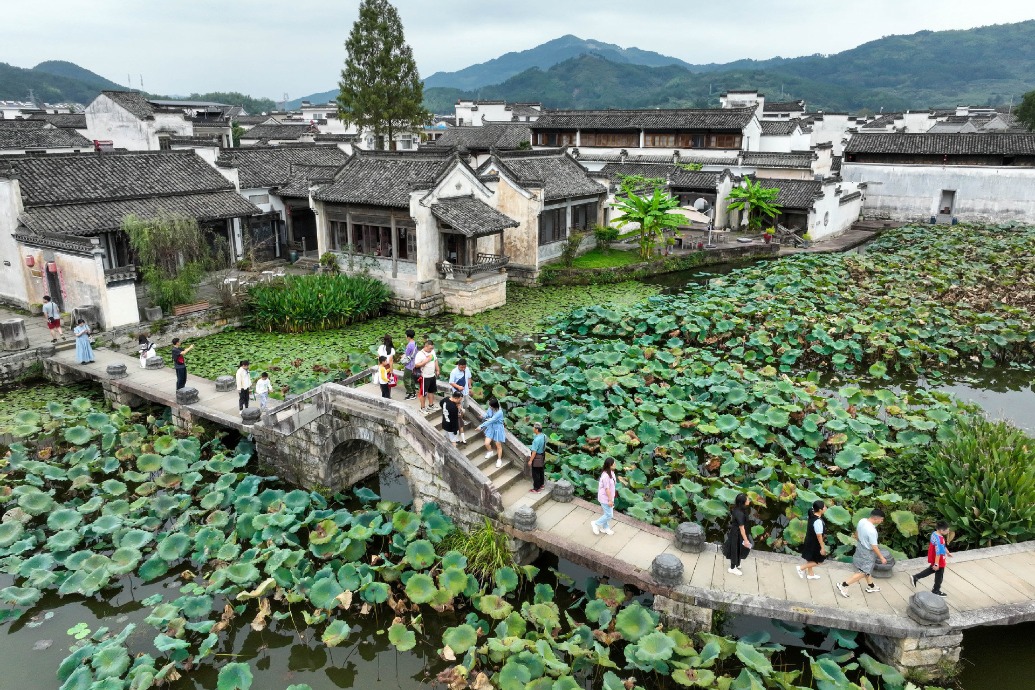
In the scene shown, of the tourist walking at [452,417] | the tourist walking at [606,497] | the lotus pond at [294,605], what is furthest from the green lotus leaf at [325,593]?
the tourist walking at [606,497]

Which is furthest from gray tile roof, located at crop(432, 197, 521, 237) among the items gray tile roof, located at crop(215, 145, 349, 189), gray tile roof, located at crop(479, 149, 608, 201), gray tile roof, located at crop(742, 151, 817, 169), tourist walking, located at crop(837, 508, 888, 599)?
gray tile roof, located at crop(742, 151, 817, 169)

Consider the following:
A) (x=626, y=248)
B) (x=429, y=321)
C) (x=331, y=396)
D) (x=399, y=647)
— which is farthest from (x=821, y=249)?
(x=399, y=647)

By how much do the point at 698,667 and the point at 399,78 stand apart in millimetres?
43262

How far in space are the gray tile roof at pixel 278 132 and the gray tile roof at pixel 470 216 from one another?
131ft

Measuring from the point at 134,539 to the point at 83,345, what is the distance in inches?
380

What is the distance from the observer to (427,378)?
14594 mm

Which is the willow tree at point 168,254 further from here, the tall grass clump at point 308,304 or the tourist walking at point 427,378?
the tourist walking at point 427,378

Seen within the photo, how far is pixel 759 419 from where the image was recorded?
16297mm

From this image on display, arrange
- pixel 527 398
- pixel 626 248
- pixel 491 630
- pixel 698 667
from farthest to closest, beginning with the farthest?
1. pixel 626 248
2. pixel 527 398
3. pixel 491 630
4. pixel 698 667

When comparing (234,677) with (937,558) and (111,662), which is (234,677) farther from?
(937,558)

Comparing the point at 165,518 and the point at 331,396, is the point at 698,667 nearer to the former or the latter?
the point at 331,396

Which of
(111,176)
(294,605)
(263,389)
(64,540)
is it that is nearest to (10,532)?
(64,540)

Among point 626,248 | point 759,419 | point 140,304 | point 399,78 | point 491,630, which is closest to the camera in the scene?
point 491,630

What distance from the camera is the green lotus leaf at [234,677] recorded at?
375 inches
